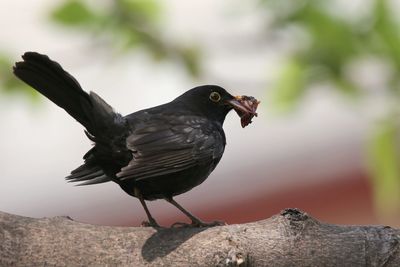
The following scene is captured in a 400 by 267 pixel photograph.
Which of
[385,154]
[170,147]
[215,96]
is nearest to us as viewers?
[170,147]

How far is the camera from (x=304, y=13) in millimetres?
3988

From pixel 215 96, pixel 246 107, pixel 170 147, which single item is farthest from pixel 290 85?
pixel 170 147

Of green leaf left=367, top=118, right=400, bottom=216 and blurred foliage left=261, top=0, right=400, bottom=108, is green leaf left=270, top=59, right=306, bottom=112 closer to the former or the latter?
blurred foliage left=261, top=0, right=400, bottom=108

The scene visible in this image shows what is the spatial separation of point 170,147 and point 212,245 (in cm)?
96

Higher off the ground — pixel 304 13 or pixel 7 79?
pixel 304 13

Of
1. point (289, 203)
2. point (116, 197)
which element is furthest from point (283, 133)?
point (116, 197)

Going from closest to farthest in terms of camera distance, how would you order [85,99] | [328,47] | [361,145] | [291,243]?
[291,243], [85,99], [328,47], [361,145]

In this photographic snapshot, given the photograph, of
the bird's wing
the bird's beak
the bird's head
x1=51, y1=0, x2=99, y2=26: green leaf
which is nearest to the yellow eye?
the bird's head

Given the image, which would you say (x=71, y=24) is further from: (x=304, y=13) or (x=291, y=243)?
(x=291, y=243)

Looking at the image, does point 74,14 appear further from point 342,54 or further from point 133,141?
point 342,54

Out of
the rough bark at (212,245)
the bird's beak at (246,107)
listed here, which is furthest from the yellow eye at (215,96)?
the rough bark at (212,245)

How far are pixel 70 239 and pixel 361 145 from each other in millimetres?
5375

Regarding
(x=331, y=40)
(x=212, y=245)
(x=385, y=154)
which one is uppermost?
(x=331, y=40)

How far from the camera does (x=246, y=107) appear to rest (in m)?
4.09
